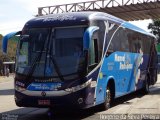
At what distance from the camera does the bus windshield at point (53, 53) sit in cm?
1203

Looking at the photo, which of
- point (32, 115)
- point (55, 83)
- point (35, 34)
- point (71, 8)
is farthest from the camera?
point (71, 8)

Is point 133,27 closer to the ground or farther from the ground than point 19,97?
farther from the ground

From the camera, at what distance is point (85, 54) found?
1210cm

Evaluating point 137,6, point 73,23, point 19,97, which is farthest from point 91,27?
point 137,6

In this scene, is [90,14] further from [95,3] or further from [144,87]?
[95,3]

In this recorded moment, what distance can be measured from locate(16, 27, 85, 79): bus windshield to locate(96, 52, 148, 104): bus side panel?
1472mm

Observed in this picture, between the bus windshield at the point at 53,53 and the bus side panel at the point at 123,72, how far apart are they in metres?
1.47

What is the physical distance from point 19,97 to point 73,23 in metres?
2.66

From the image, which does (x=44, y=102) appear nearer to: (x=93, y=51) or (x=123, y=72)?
(x=93, y=51)

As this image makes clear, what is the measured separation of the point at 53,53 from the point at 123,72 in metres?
4.81

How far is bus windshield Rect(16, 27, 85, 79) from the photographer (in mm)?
12031

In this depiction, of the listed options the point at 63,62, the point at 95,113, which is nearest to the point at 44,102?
the point at 63,62

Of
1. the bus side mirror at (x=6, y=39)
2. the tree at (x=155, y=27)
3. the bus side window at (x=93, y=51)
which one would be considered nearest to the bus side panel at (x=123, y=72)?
the bus side window at (x=93, y=51)

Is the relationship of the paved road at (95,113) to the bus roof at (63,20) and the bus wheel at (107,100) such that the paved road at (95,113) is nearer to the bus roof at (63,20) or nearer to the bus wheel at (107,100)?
the bus wheel at (107,100)
